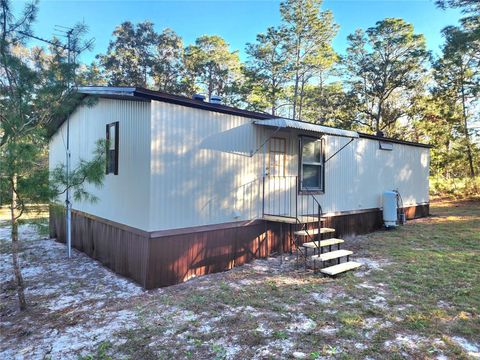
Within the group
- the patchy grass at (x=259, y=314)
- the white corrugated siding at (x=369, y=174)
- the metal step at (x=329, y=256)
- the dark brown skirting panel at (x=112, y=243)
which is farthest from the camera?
the white corrugated siding at (x=369, y=174)

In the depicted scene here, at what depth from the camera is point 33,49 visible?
4051 millimetres

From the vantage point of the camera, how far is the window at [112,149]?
17.9 ft

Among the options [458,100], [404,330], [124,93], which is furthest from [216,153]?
[458,100]

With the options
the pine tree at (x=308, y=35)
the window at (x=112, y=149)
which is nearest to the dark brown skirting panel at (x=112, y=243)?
the window at (x=112, y=149)

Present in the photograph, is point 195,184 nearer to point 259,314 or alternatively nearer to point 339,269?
point 259,314

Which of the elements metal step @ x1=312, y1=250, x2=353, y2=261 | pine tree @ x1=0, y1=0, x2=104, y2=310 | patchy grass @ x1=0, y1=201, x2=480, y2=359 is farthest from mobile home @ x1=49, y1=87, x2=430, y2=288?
pine tree @ x1=0, y1=0, x2=104, y2=310

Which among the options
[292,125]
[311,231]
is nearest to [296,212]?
[311,231]

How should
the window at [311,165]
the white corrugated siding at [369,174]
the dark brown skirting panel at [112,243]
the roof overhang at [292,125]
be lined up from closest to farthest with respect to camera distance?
the dark brown skirting panel at [112,243] < the roof overhang at [292,125] < the window at [311,165] < the white corrugated siding at [369,174]

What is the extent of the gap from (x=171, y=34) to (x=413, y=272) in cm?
2270

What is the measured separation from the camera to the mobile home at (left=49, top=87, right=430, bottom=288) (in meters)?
4.57

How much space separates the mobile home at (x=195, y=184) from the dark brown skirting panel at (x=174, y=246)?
17mm

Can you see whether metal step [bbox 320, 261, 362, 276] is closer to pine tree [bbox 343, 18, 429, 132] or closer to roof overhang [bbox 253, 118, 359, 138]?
roof overhang [bbox 253, 118, 359, 138]

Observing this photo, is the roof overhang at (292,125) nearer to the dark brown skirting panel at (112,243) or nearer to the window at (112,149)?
the window at (112,149)

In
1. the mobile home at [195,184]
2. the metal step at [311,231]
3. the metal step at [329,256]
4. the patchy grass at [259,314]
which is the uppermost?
the mobile home at [195,184]
